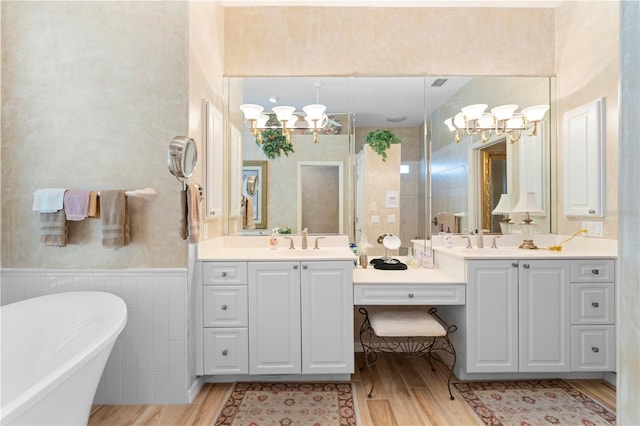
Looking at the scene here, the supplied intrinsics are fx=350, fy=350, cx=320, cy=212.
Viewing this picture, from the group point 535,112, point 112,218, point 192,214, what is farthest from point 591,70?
point 112,218

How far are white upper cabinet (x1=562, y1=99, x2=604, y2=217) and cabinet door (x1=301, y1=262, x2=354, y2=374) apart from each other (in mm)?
1827

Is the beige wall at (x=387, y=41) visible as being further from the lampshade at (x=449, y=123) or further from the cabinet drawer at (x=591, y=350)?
the cabinet drawer at (x=591, y=350)

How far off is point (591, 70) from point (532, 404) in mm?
2377

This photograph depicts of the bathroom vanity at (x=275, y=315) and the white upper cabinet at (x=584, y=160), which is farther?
the white upper cabinet at (x=584, y=160)

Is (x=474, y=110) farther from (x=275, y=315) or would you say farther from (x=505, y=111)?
(x=275, y=315)

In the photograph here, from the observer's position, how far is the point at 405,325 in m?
2.27

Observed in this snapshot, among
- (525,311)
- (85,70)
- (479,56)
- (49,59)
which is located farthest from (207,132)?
(525,311)

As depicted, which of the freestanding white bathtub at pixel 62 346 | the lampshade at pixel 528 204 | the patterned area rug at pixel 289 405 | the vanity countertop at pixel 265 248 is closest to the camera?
the freestanding white bathtub at pixel 62 346

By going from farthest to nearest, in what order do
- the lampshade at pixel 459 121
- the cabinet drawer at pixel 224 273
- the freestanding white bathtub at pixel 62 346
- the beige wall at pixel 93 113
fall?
the lampshade at pixel 459 121 < the cabinet drawer at pixel 224 273 < the beige wall at pixel 93 113 < the freestanding white bathtub at pixel 62 346

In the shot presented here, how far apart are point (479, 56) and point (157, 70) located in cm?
250

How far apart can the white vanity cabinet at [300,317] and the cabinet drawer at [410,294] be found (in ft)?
0.35

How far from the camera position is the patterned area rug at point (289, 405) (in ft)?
6.62

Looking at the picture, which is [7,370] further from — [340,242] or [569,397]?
[569,397]

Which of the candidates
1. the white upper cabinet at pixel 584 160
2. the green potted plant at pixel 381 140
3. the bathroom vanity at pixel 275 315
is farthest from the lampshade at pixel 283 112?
the white upper cabinet at pixel 584 160
